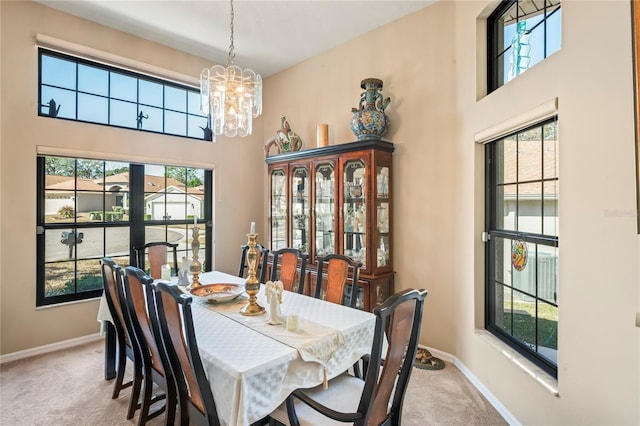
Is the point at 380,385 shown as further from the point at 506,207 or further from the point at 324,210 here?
the point at 324,210

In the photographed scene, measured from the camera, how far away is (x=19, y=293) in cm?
306

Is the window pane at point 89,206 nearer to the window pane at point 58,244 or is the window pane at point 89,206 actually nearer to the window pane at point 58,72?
the window pane at point 58,244

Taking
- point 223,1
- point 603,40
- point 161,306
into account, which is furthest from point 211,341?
point 223,1

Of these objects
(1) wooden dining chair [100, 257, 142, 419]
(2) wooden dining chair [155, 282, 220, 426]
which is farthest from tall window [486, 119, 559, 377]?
(1) wooden dining chair [100, 257, 142, 419]

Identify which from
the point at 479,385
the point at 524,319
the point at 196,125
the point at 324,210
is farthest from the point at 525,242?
the point at 196,125

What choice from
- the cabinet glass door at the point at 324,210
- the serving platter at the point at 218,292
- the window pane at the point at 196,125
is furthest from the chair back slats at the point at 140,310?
the window pane at the point at 196,125

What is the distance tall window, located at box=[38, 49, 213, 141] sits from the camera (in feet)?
10.7

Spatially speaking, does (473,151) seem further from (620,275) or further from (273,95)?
(273,95)

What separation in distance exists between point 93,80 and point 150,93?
573 mm

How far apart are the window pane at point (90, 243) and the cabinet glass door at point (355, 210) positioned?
8.87ft

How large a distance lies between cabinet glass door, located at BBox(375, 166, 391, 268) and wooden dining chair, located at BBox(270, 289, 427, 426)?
1.70 m

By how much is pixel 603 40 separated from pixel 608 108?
1.01ft

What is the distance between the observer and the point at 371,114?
10.5ft

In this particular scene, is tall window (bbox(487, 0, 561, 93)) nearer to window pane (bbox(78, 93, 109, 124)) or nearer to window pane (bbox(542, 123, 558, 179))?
window pane (bbox(542, 123, 558, 179))
